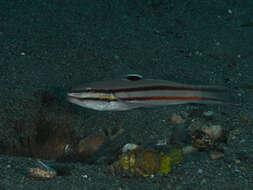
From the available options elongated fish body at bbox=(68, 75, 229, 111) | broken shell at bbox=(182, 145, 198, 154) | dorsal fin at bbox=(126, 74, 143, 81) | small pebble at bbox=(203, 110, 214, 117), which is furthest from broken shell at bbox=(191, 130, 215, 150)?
dorsal fin at bbox=(126, 74, 143, 81)

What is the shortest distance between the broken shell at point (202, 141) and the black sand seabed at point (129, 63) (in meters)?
0.15

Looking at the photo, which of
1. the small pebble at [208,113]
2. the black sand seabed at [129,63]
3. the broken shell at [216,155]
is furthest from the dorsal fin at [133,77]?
the small pebble at [208,113]

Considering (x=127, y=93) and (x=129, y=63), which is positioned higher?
(x=129, y=63)

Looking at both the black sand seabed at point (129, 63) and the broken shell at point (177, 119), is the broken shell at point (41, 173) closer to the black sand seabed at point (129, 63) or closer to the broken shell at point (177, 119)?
the black sand seabed at point (129, 63)

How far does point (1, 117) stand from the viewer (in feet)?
13.1

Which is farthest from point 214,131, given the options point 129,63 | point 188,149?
point 129,63

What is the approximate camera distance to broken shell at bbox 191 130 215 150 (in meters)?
3.62

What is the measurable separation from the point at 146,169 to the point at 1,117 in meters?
2.18

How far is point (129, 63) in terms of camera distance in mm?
5418

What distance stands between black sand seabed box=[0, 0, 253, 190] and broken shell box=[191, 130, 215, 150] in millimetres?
150

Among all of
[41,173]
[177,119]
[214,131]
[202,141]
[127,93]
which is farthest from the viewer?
[177,119]

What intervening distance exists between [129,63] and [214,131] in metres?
2.14

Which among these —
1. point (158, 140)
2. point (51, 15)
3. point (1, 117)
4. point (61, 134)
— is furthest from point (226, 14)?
point (1, 117)

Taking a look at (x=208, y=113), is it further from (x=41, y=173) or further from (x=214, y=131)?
(x=41, y=173)
